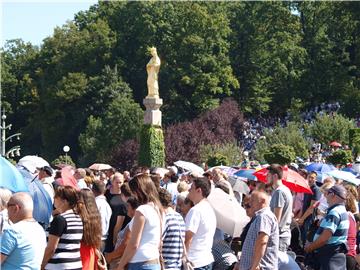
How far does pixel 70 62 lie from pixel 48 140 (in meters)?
5.48

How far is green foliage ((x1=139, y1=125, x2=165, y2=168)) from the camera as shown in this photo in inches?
1725

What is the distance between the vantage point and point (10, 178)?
9.48m

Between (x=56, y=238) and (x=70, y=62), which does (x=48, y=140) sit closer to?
(x=70, y=62)

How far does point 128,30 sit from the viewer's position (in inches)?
2505

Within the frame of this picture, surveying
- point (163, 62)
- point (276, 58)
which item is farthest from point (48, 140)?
point (276, 58)

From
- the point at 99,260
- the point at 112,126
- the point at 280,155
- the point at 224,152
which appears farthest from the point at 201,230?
the point at 112,126

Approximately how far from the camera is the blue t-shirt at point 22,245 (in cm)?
719

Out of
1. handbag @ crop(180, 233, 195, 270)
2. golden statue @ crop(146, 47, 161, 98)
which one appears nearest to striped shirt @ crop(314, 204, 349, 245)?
handbag @ crop(180, 233, 195, 270)

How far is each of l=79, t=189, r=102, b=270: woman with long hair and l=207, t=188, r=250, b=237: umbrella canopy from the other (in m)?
2.66

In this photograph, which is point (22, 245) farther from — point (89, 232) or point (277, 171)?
point (277, 171)

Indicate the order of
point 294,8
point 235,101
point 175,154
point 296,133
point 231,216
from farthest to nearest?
point 294,8, point 235,101, point 175,154, point 296,133, point 231,216

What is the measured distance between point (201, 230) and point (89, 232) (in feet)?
5.68

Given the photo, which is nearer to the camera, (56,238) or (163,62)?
(56,238)

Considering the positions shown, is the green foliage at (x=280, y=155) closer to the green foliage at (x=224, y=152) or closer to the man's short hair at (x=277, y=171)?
the man's short hair at (x=277, y=171)
